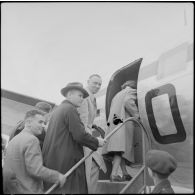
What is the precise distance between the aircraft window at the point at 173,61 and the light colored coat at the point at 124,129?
457 millimetres

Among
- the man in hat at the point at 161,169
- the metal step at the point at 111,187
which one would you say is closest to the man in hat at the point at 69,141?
the metal step at the point at 111,187

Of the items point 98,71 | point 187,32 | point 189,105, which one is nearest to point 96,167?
point 189,105

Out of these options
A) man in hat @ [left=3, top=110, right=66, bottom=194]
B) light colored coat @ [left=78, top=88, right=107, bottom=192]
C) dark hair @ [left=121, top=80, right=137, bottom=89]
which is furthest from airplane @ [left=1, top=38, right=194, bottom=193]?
man in hat @ [left=3, top=110, right=66, bottom=194]

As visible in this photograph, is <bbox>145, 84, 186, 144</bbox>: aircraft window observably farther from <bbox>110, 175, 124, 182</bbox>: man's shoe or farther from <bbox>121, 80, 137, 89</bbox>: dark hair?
<bbox>110, 175, 124, 182</bbox>: man's shoe

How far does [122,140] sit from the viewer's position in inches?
129

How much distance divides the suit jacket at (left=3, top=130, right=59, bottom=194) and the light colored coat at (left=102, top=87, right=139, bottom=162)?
38.5 inches

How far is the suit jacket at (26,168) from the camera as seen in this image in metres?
2.45

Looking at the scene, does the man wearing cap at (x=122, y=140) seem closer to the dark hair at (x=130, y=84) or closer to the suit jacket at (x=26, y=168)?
the dark hair at (x=130, y=84)

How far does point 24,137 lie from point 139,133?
4.95 feet

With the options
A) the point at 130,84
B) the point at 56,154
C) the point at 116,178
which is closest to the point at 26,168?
the point at 56,154

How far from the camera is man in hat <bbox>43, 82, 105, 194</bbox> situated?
8.77 ft

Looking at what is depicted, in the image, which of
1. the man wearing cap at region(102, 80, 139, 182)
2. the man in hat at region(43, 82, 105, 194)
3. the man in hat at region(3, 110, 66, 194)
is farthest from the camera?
the man wearing cap at region(102, 80, 139, 182)

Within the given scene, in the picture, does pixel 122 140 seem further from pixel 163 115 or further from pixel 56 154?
pixel 56 154

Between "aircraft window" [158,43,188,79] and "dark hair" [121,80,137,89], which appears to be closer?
"aircraft window" [158,43,188,79]
